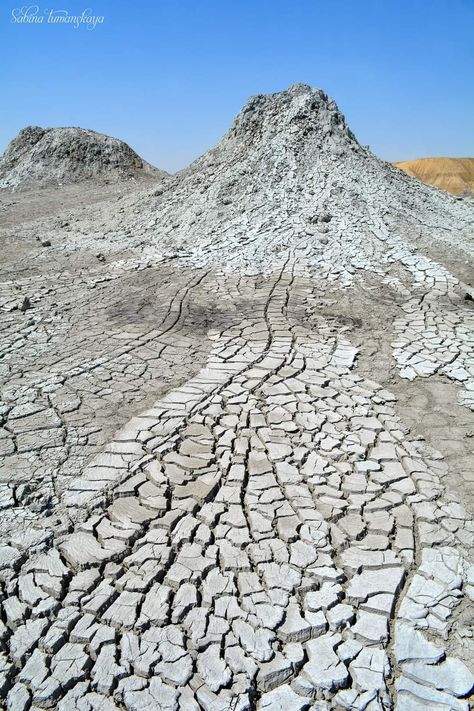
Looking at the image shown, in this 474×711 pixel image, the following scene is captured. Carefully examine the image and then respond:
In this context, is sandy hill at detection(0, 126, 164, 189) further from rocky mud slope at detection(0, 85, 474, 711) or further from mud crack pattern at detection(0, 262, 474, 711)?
mud crack pattern at detection(0, 262, 474, 711)

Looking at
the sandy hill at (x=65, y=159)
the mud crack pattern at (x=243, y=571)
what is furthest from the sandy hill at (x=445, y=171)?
the mud crack pattern at (x=243, y=571)

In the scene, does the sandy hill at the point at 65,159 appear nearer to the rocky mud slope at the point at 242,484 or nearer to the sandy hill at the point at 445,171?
the rocky mud slope at the point at 242,484

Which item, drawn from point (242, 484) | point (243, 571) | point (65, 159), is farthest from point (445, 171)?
point (243, 571)

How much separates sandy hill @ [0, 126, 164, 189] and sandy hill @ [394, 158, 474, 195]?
84.4 feet

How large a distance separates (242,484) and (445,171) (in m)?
40.5

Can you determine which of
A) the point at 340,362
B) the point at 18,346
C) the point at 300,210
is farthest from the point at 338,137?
the point at 18,346

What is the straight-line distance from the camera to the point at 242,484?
3137mm

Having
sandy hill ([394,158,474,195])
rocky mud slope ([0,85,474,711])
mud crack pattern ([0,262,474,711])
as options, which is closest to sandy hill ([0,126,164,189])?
rocky mud slope ([0,85,474,711])

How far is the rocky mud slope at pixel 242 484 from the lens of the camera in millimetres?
2119

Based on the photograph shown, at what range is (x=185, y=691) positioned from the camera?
2016 mm

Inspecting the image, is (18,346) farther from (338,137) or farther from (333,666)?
(338,137)

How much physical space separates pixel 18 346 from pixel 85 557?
308 centimetres

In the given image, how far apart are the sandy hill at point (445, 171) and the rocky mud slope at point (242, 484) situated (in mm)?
33712

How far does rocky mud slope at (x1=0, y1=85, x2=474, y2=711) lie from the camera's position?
2.12 meters
